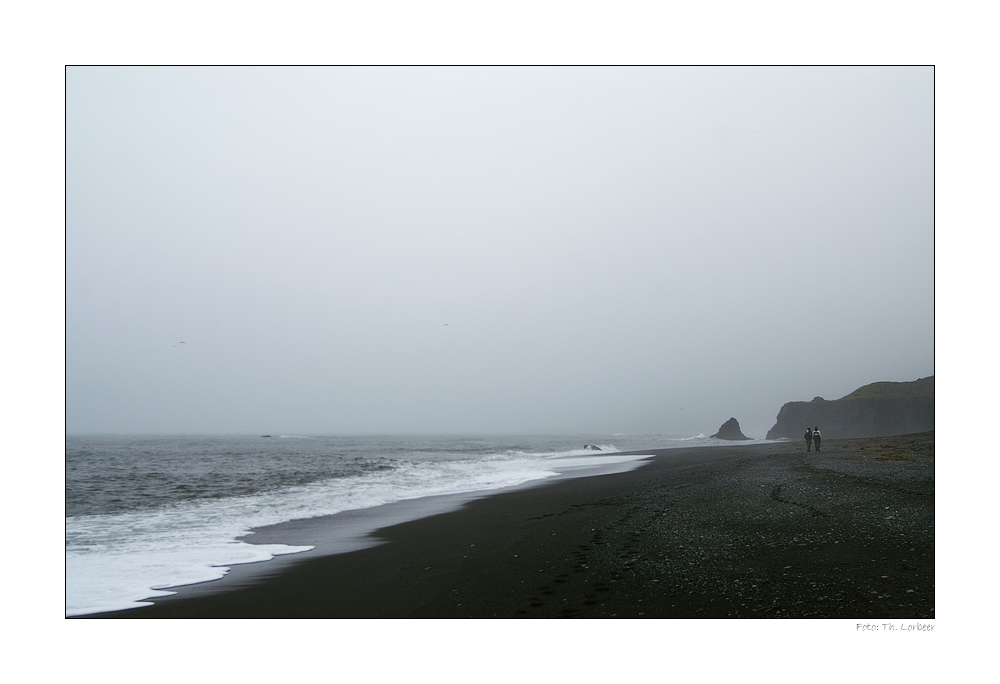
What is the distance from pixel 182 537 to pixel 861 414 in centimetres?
6789

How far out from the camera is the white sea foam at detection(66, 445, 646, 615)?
7531 millimetres

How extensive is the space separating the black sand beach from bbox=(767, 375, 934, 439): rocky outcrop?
38.0 metres

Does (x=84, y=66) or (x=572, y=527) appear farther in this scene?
(x=572, y=527)

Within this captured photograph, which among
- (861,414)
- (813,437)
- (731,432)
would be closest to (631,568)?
(813,437)

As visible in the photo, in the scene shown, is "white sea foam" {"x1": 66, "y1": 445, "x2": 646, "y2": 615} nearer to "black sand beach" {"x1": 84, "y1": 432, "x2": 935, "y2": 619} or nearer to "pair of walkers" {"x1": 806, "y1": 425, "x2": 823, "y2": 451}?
"black sand beach" {"x1": 84, "y1": 432, "x2": 935, "y2": 619}

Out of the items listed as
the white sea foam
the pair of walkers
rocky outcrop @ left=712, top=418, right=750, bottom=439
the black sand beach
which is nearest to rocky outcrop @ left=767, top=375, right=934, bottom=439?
rocky outcrop @ left=712, top=418, right=750, bottom=439

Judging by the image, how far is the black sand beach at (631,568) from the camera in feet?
18.8

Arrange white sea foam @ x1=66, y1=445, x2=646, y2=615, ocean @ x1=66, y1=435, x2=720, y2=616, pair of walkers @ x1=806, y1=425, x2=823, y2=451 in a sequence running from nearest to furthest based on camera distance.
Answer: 1. white sea foam @ x1=66, y1=445, x2=646, y2=615
2. ocean @ x1=66, y1=435, x2=720, y2=616
3. pair of walkers @ x1=806, y1=425, x2=823, y2=451

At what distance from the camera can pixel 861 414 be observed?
60188mm

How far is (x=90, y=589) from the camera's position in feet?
24.6
